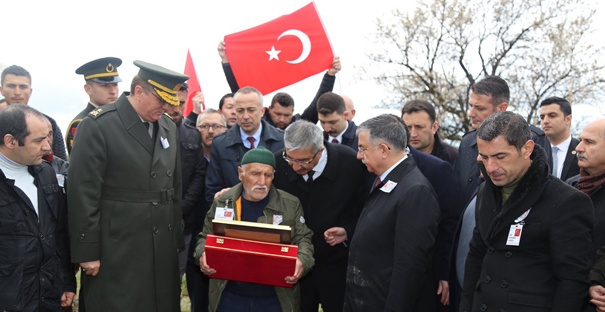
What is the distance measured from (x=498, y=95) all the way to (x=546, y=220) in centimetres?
202

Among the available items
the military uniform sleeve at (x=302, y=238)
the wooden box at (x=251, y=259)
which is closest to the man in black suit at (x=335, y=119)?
the military uniform sleeve at (x=302, y=238)

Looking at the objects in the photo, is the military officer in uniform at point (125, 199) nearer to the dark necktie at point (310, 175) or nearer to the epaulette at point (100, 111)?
the epaulette at point (100, 111)

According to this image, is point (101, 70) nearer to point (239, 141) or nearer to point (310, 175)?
point (239, 141)

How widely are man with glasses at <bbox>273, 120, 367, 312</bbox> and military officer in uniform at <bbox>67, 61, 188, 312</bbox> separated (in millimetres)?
983

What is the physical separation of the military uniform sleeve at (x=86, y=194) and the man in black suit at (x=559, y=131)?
4.65 metres

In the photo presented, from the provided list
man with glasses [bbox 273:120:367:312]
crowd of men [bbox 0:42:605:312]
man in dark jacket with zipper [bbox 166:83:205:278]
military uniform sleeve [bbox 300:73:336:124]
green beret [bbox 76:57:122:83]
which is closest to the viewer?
crowd of men [bbox 0:42:605:312]

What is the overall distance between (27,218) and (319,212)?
2063 mm

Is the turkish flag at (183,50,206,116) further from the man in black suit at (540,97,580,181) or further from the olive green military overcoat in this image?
the man in black suit at (540,97,580,181)

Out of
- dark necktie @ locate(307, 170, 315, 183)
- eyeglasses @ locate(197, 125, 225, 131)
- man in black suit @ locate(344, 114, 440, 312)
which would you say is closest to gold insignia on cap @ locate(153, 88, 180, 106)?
dark necktie @ locate(307, 170, 315, 183)

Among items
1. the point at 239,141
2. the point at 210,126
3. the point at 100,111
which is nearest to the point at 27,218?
the point at 100,111

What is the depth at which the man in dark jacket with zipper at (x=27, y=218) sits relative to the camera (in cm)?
363

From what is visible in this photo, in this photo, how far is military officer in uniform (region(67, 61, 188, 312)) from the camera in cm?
394

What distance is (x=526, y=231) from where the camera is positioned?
289cm

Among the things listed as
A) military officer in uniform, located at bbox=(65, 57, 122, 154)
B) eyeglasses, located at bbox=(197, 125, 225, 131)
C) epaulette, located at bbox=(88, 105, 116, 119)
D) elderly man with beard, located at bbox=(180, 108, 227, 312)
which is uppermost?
military officer in uniform, located at bbox=(65, 57, 122, 154)
